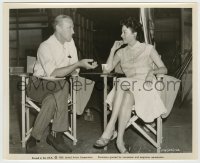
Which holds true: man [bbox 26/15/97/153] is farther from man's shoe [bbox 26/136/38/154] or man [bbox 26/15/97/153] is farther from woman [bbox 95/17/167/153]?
woman [bbox 95/17/167/153]

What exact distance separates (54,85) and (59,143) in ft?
1.38

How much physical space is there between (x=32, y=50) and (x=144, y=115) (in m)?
0.95

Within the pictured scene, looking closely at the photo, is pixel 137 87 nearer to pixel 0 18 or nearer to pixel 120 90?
pixel 120 90

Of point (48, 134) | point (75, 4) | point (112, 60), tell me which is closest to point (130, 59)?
point (112, 60)

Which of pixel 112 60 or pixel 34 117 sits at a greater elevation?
pixel 112 60

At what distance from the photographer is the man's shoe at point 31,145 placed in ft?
10.6

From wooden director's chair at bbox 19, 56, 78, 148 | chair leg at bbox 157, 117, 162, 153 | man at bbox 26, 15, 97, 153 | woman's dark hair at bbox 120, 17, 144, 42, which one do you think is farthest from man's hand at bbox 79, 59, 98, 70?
chair leg at bbox 157, 117, 162, 153

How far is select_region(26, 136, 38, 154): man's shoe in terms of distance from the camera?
10.6 feet

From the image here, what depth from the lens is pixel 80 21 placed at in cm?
326

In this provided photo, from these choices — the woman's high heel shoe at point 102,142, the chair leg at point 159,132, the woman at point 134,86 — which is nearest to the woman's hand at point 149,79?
the woman at point 134,86

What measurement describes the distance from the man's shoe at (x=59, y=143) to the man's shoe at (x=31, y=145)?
Result: 0.37ft

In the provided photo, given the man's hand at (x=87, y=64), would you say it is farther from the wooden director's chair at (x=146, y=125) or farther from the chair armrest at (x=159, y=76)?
the chair armrest at (x=159, y=76)

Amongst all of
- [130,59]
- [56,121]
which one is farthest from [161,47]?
[56,121]

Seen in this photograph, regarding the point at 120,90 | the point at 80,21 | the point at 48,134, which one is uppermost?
the point at 80,21
